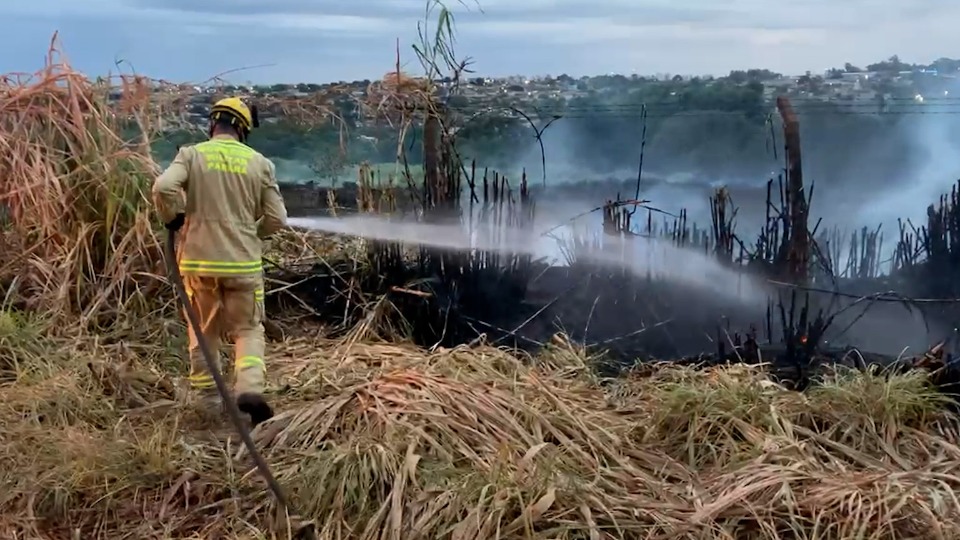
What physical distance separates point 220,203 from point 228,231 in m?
0.14

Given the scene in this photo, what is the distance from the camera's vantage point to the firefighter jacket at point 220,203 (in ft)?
15.0

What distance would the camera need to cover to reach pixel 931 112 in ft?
19.0

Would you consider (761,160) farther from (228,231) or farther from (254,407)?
(254,407)

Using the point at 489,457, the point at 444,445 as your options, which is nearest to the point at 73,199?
the point at 444,445

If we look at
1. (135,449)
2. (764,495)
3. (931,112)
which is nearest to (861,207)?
(931,112)

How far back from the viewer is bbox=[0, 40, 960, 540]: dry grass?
3.66 metres

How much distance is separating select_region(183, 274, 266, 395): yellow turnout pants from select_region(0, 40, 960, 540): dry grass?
0.22 meters

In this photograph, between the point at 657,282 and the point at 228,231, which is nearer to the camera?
the point at 228,231

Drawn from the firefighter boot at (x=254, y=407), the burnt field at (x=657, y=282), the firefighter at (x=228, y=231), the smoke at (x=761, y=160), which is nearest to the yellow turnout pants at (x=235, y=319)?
the firefighter at (x=228, y=231)

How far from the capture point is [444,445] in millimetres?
4086

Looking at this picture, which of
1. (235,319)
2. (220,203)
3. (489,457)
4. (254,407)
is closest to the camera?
(489,457)

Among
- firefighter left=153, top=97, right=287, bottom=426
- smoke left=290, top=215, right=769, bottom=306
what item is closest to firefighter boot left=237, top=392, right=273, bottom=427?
firefighter left=153, top=97, right=287, bottom=426

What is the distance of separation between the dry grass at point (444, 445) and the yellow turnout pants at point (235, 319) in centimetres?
22

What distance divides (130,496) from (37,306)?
88.6 inches
